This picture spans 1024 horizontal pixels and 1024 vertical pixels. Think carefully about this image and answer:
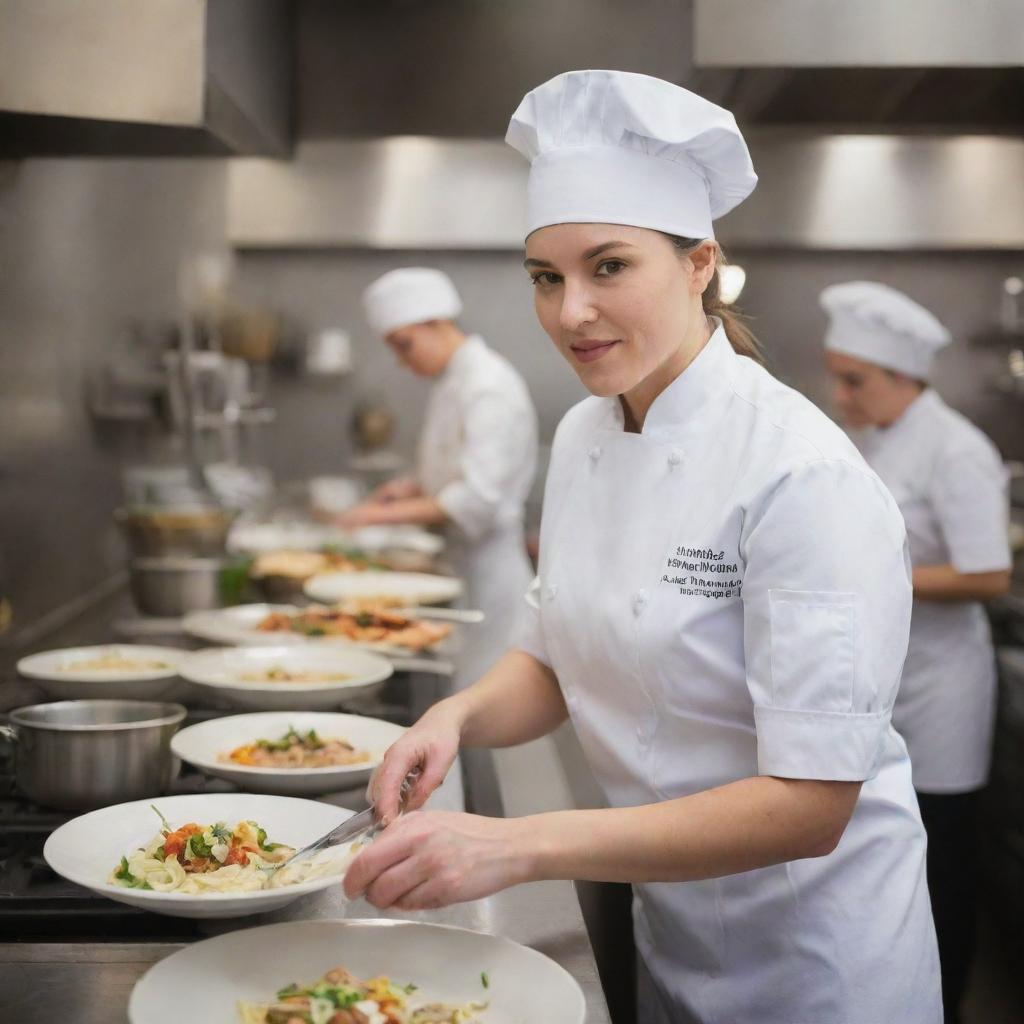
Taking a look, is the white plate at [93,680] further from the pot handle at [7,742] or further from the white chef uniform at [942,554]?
the white chef uniform at [942,554]

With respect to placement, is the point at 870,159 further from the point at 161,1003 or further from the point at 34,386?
the point at 161,1003

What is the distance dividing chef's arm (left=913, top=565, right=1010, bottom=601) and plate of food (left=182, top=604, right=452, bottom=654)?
1130 mm

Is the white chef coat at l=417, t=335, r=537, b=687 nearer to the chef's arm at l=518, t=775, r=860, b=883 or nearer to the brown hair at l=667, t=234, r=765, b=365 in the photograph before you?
the brown hair at l=667, t=234, r=765, b=365

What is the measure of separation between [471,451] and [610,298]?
106 inches

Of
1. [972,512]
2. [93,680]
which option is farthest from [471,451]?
[93,680]

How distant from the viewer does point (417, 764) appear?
4.71 feet

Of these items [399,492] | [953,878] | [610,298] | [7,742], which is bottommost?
[953,878]

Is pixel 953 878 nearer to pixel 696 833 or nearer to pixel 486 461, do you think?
pixel 486 461

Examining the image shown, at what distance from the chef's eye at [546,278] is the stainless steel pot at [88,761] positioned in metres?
0.69

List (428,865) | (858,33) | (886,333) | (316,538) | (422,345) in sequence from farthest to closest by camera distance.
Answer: (422,345) < (316,538) < (886,333) < (858,33) < (428,865)

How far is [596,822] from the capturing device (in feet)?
3.87

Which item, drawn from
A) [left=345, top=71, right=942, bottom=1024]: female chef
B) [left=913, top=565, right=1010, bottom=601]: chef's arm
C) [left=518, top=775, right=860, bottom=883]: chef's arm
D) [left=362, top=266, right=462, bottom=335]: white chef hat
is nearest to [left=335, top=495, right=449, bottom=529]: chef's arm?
[left=362, top=266, right=462, bottom=335]: white chef hat

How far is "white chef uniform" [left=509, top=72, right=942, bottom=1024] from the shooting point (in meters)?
1.25

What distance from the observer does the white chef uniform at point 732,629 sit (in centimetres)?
125
